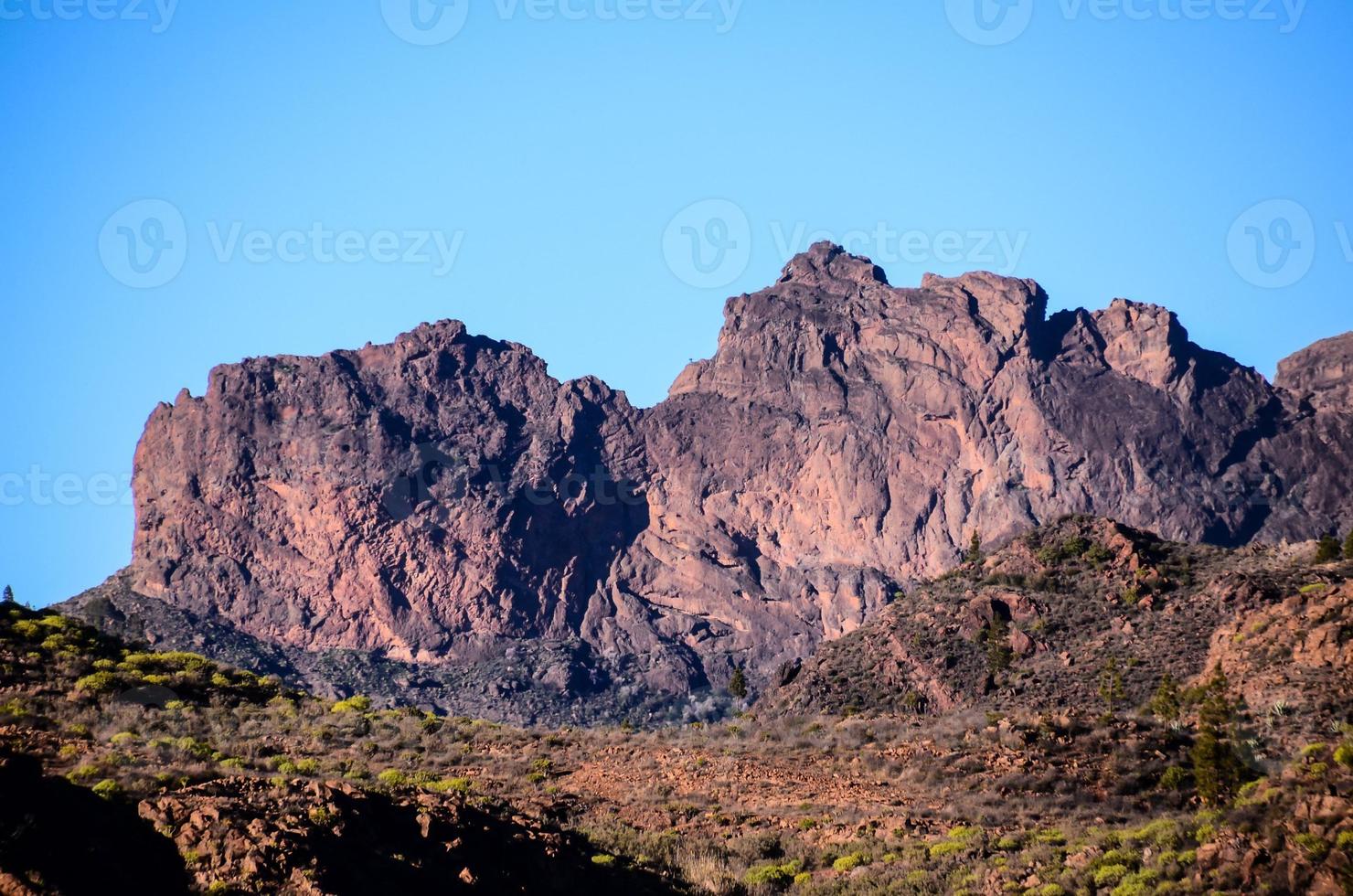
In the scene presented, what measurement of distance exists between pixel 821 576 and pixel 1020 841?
164 metres

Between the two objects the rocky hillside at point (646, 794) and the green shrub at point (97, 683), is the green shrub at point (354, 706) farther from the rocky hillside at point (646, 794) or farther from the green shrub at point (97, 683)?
the green shrub at point (97, 683)

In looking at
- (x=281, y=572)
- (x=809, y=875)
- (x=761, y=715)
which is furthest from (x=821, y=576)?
(x=809, y=875)

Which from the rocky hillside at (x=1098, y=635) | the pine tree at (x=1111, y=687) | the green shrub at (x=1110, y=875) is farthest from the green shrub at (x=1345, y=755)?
the pine tree at (x=1111, y=687)

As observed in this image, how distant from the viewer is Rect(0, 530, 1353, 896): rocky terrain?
23734 mm

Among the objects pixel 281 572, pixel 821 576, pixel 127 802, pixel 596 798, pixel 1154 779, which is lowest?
pixel 1154 779

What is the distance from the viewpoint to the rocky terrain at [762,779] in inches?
934

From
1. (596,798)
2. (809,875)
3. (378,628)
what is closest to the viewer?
(809,875)

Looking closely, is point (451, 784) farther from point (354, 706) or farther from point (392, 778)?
point (354, 706)

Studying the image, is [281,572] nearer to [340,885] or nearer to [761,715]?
[761,715]

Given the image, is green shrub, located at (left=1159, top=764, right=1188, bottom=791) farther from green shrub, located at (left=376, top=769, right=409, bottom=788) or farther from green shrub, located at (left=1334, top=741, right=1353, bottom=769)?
green shrub, located at (left=376, top=769, right=409, bottom=788)

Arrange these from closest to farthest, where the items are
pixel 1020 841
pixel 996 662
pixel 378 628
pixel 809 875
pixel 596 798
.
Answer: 1. pixel 809 875
2. pixel 1020 841
3. pixel 596 798
4. pixel 996 662
5. pixel 378 628

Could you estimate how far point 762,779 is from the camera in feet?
139

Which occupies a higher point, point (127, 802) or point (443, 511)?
point (443, 511)

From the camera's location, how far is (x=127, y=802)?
24828 mm
